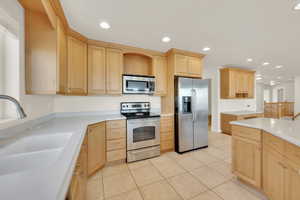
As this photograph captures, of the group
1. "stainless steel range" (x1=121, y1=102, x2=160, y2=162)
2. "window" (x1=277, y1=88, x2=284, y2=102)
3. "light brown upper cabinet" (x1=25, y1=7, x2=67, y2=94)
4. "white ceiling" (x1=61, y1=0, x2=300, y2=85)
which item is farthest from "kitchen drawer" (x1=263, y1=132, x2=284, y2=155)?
"window" (x1=277, y1=88, x2=284, y2=102)

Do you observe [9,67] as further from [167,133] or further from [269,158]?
[269,158]

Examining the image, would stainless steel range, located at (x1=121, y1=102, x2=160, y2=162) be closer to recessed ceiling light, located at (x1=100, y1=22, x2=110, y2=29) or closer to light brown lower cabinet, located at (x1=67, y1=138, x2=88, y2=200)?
light brown lower cabinet, located at (x1=67, y1=138, x2=88, y2=200)

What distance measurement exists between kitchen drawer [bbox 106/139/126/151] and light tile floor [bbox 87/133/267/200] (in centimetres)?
35

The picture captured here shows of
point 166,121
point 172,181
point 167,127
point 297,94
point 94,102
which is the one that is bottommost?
point 172,181

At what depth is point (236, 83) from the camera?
4137mm

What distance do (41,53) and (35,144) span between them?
1105 millimetres

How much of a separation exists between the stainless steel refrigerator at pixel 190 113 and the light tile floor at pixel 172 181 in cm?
35

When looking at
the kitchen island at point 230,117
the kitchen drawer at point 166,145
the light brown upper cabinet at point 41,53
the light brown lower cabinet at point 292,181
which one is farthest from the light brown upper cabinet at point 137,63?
the kitchen island at point 230,117

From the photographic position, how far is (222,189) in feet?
5.43

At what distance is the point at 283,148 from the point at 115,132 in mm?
2283

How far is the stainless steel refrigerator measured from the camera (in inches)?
106

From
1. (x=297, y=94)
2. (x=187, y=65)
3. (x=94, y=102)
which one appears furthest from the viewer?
(x=297, y=94)

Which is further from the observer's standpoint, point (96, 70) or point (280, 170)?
point (96, 70)

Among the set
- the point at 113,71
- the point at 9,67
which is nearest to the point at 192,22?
the point at 113,71
